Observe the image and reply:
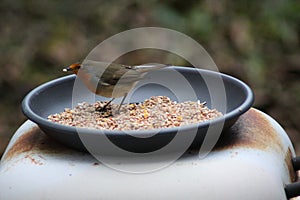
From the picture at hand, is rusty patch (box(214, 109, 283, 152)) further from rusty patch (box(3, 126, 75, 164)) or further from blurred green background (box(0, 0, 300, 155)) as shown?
blurred green background (box(0, 0, 300, 155))

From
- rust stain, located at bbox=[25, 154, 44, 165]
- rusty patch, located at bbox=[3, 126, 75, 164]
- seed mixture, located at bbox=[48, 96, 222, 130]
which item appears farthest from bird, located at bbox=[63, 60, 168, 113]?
rust stain, located at bbox=[25, 154, 44, 165]

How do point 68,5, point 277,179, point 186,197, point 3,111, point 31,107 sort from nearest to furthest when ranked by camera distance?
point 186,197 → point 277,179 → point 31,107 → point 3,111 → point 68,5

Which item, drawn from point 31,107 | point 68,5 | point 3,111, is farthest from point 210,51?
point 31,107

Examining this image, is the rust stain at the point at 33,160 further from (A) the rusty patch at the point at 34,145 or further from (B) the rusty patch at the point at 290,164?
(B) the rusty patch at the point at 290,164

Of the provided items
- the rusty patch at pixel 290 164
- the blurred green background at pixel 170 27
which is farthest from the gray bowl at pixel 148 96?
the blurred green background at pixel 170 27

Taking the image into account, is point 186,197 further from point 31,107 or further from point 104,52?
point 104,52

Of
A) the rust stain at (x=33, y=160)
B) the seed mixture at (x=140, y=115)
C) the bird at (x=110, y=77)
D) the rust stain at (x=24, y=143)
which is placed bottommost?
the rust stain at (x=24, y=143)
